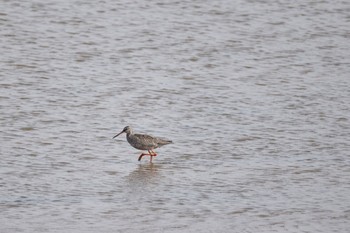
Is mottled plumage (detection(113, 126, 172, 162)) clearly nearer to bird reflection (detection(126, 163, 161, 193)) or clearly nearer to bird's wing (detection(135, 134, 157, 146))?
bird's wing (detection(135, 134, 157, 146))

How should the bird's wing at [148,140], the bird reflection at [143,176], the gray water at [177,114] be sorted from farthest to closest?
the bird's wing at [148,140] → the bird reflection at [143,176] → the gray water at [177,114]

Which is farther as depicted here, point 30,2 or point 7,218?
point 30,2

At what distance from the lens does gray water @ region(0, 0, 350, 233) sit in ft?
38.7

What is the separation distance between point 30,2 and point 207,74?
576 cm

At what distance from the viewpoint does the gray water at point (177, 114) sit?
11781mm

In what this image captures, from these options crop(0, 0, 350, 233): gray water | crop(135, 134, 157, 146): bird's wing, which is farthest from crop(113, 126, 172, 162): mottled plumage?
crop(0, 0, 350, 233): gray water

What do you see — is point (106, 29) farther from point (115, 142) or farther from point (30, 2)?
point (115, 142)

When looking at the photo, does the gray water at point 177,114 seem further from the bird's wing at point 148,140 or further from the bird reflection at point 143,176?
the bird's wing at point 148,140

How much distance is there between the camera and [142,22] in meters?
21.8

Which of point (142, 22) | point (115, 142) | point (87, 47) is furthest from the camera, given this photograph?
point (142, 22)

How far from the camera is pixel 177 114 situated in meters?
16.5

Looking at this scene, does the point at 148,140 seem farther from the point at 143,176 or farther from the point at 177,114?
the point at 177,114

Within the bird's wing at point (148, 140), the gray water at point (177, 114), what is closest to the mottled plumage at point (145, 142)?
the bird's wing at point (148, 140)

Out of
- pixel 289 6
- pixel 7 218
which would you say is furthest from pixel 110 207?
pixel 289 6
